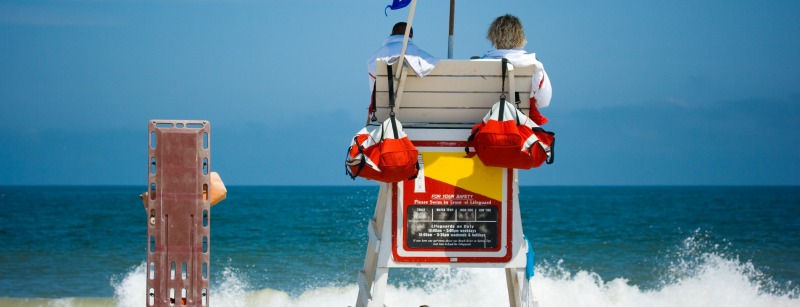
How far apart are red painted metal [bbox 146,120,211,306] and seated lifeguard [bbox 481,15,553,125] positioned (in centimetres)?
163

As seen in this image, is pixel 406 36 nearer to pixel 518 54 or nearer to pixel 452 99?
pixel 452 99

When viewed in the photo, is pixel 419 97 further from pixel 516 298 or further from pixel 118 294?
pixel 118 294

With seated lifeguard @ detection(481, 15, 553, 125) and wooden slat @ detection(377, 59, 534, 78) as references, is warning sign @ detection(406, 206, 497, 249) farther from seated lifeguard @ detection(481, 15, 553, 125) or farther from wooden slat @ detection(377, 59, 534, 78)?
wooden slat @ detection(377, 59, 534, 78)

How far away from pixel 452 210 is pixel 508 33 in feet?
3.21

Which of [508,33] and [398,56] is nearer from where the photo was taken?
[398,56]

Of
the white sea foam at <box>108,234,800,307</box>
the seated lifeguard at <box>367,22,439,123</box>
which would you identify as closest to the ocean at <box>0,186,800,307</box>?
the white sea foam at <box>108,234,800,307</box>

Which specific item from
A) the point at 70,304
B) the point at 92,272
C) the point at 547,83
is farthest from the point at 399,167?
the point at 92,272

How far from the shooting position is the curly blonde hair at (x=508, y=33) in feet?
18.4

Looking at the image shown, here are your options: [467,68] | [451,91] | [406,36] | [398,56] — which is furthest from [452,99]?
[406,36]

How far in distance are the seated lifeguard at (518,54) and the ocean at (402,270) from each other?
5.88 metres

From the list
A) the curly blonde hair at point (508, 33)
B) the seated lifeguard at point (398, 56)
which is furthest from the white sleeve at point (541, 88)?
the seated lifeguard at point (398, 56)

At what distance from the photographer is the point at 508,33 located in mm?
5629

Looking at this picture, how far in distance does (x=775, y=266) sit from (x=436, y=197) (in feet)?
46.8

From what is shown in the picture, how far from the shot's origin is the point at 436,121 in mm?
5598
